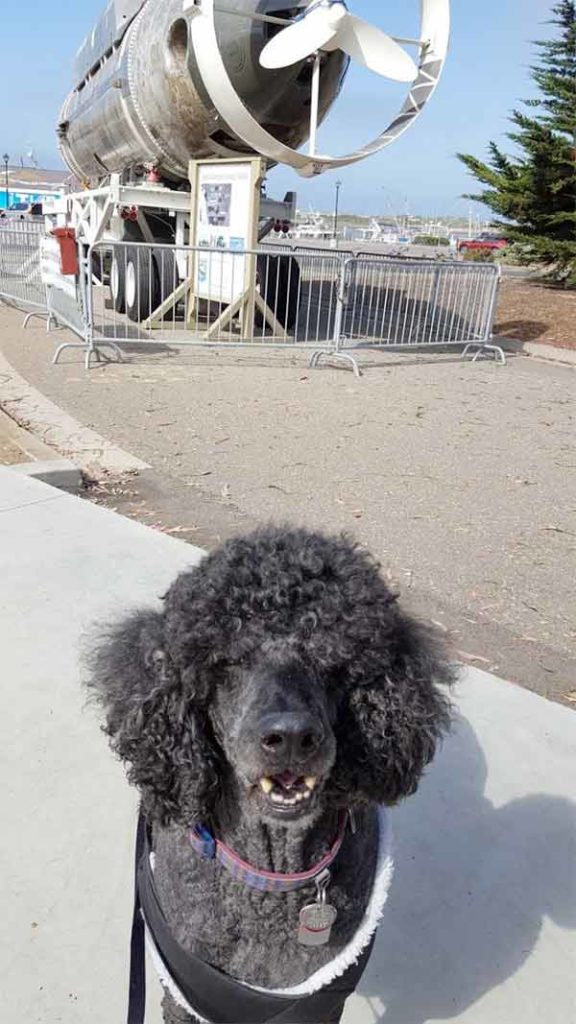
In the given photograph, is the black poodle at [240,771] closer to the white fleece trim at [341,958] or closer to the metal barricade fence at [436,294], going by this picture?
the white fleece trim at [341,958]

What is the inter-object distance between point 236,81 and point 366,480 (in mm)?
6660

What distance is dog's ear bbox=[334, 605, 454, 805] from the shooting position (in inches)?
59.6

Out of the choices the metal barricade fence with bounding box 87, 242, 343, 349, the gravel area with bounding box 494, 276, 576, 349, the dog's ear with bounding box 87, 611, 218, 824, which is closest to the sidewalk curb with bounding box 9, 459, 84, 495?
the dog's ear with bounding box 87, 611, 218, 824

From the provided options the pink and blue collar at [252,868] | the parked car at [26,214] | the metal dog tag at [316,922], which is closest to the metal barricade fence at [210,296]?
the pink and blue collar at [252,868]

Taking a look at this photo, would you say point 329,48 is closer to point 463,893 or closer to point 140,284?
point 140,284

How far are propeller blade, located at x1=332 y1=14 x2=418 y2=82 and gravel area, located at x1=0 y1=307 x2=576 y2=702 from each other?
11.9ft

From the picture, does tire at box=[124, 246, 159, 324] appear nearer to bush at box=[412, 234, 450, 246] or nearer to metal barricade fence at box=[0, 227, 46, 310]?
metal barricade fence at box=[0, 227, 46, 310]

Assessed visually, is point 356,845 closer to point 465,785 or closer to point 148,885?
point 148,885

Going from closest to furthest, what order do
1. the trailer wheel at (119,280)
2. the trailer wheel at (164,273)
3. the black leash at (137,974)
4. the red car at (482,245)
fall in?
the black leash at (137,974) < the trailer wheel at (164,273) < the trailer wheel at (119,280) < the red car at (482,245)

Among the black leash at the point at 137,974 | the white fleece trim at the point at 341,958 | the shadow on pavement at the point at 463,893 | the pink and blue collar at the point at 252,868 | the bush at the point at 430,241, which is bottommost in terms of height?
the bush at the point at 430,241

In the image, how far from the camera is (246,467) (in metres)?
5.50

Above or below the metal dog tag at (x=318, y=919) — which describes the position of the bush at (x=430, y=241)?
below

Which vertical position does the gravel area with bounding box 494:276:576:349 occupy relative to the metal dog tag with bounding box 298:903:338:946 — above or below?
below

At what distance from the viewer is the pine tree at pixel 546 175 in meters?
15.4
